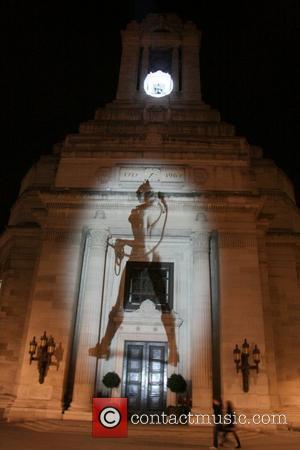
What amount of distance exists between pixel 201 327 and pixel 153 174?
9.20 meters

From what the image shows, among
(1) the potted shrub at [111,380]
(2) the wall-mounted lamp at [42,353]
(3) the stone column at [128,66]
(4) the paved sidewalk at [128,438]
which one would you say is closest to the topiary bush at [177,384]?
(4) the paved sidewalk at [128,438]

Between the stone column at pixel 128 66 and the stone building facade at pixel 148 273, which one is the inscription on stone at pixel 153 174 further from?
the stone column at pixel 128 66

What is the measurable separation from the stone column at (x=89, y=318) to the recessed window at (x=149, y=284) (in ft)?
5.59

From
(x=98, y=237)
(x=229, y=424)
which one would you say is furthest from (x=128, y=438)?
(x=98, y=237)

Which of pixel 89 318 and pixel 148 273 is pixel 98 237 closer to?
pixel 148 273

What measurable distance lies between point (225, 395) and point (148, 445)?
5.75 m

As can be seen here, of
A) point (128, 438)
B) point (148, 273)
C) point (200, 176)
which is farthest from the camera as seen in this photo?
point (200, 176)

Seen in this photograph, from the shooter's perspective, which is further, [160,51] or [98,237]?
[160,51]

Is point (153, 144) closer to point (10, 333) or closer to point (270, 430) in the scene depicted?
point (10, 333)

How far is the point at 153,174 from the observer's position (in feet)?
79.3

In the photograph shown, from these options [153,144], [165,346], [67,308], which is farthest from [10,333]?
[153,144]

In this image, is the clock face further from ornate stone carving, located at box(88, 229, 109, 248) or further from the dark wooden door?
the dark wooden door

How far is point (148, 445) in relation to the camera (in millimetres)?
13750

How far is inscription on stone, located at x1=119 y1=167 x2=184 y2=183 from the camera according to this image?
23969 millimetres
